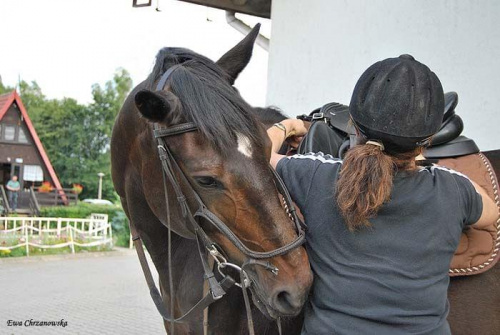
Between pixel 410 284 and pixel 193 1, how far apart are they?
25.2 ft

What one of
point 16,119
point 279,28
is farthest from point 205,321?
point 16,119

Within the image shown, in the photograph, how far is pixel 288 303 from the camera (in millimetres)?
1580

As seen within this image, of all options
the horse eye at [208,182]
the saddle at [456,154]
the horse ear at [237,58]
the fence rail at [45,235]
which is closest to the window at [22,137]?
the fence rail at [45,235]

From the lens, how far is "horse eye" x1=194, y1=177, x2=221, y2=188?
1.66 metres

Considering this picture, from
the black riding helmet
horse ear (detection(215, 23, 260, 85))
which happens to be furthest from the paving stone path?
the black riding helmet

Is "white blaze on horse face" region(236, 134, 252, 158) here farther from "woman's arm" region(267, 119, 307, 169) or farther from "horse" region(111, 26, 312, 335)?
"woman's arm" region(267, 119, 307, 169)

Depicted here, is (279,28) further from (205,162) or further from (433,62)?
(205,162)

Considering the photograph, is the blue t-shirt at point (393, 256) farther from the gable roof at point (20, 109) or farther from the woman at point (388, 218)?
the gable roof at point (20, 109)

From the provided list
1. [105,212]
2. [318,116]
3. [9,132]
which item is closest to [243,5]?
[318,116]

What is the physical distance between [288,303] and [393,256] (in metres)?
0.37

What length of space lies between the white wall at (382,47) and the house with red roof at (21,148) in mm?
23958

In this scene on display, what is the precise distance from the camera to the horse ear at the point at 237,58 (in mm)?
2166

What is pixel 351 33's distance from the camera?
621 cm

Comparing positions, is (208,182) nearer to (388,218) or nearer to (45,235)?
(388,218)
